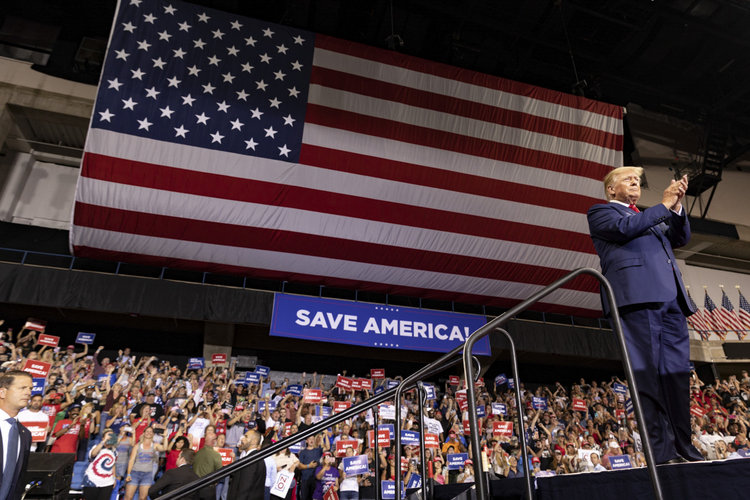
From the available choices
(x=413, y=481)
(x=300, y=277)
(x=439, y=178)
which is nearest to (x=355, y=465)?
(x=413, y=481)

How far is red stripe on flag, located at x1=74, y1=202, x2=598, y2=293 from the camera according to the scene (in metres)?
6.39

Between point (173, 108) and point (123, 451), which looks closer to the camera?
point (123, 451)

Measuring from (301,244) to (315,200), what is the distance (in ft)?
2.22

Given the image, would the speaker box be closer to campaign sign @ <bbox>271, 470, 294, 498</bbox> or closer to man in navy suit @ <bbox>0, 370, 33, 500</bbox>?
man in navy suit @ <bbox>0, 370, 33, 500</bbox>

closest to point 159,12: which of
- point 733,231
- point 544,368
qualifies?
point 544,368

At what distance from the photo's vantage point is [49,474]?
9.32 ft

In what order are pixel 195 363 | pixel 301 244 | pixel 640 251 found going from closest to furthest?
pixel 640 251, pixel 301 244, pixel 195 363

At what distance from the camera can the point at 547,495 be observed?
6.18 ft

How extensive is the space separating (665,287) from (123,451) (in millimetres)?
5535

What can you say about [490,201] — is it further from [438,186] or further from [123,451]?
[123,451]

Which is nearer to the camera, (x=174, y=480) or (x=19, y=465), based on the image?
(x=19, y=465)

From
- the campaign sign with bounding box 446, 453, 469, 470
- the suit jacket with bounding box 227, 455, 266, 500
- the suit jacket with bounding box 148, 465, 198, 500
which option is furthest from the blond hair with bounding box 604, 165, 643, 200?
the campaign sign with bounding box 446, 453, 469, 470

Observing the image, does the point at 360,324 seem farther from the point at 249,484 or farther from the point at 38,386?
the point at 38,386

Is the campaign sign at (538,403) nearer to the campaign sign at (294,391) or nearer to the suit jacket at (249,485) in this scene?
the campaign sign at (294,391)
